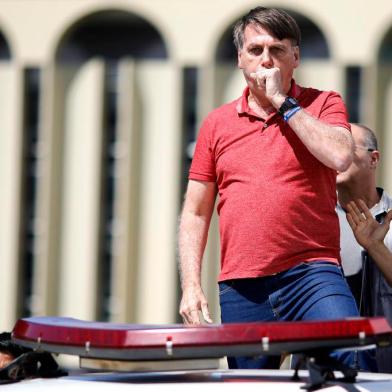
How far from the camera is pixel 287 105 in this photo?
3688mm

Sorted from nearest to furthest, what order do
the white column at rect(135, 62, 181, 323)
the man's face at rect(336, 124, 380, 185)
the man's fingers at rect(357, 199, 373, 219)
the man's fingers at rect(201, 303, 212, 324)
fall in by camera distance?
the man's fingers at rect(201, 303, 212, 324) < the man's fingers at rect(357, 199, 373, 219) < the man's face at rect(336, 124, 380, 185) < the white column at rect(135, 62, 181, 323)

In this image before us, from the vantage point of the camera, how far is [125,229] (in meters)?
12.4

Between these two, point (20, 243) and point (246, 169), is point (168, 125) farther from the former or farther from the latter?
point (246, 169)

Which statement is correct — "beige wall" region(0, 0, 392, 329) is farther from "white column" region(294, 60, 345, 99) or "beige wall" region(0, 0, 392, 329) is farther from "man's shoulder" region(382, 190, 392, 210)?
"man's shoulder" region(382, 190, 392, 210)

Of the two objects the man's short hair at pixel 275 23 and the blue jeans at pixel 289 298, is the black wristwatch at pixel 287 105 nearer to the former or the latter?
the man's short hair at pixel 275 23

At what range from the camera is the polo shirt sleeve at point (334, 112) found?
3.77 metres

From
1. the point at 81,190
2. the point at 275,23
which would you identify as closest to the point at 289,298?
the point at 275,23

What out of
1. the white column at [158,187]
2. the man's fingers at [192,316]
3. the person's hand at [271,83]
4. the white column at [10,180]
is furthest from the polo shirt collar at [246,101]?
the white column at [10,180]

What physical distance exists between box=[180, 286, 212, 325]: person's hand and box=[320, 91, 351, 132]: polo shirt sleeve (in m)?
0.62

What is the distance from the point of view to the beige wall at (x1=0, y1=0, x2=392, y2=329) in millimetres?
12289

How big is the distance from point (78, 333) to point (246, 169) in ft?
3.39

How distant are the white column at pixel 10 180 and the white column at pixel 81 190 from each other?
17.2 inches

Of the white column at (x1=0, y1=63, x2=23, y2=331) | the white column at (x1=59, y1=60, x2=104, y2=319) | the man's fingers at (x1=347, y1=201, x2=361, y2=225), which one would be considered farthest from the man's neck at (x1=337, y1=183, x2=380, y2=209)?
the white column at (x1=0, y1=63, x2=23, y2=331)

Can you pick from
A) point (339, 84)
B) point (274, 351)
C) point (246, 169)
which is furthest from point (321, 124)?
point (339, 84)
